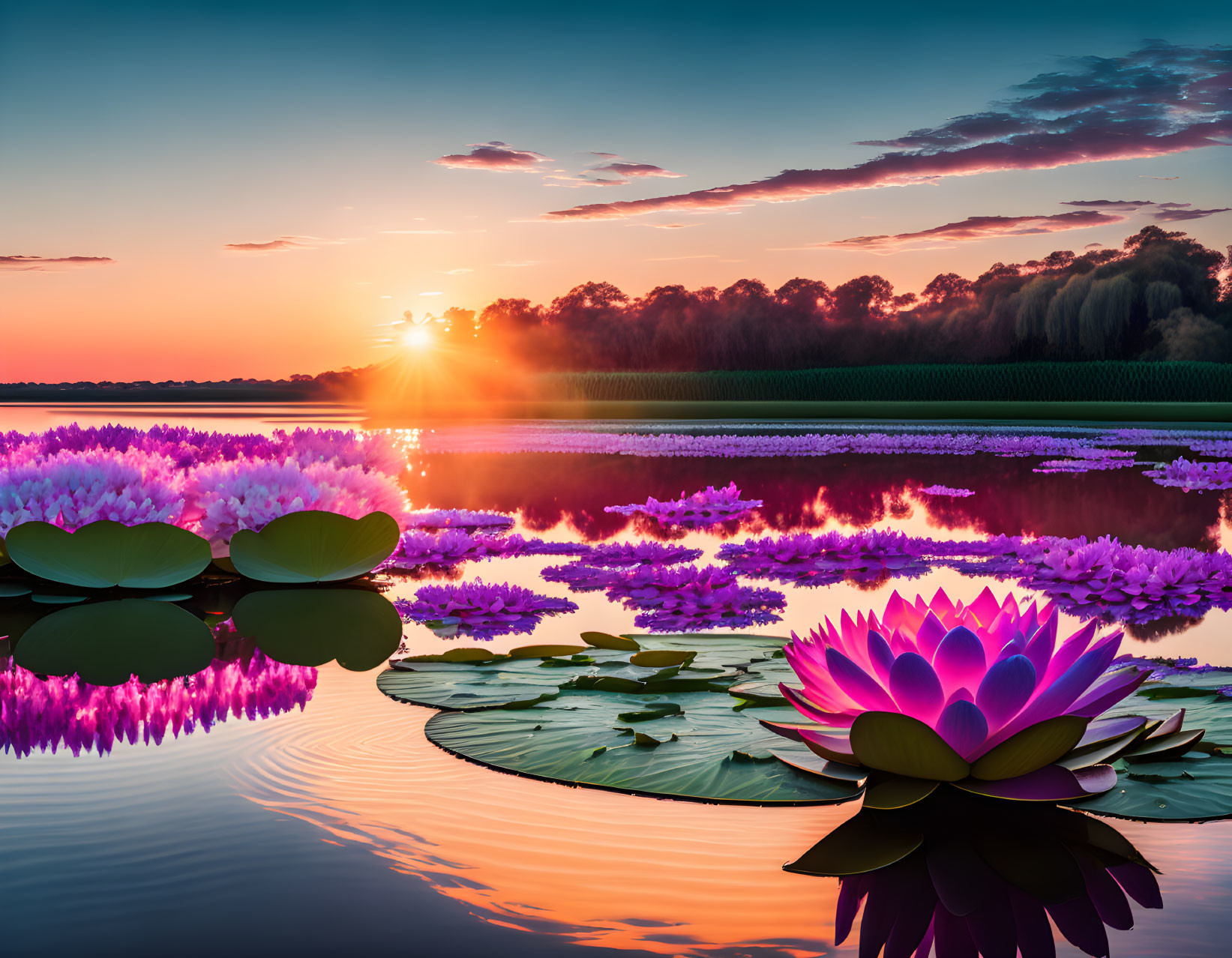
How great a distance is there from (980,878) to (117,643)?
1.71 meters

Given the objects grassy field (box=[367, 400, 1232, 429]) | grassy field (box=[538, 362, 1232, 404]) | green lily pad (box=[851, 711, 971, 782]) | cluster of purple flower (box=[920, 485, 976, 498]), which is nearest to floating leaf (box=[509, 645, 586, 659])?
green lily pad (box=[851, 711, 971, 782])

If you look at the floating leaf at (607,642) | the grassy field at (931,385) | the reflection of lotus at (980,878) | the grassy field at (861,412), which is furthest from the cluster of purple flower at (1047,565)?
the grassy field at (931,385)

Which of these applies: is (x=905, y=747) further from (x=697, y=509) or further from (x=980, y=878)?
(x=697, y=509)

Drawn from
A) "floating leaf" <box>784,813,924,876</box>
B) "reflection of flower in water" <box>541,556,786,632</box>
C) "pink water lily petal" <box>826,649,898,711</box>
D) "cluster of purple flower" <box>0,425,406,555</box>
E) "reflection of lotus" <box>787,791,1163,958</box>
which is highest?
"cluster of purple flower" <box>0,425,406,555</box>

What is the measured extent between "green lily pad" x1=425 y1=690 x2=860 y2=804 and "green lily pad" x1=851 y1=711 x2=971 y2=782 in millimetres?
84

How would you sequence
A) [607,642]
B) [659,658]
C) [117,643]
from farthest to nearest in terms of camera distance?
[117,643] < [607,642] < [659,658]

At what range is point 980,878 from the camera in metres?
0.91

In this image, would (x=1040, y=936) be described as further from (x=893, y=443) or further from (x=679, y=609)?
(x=893, y=443)

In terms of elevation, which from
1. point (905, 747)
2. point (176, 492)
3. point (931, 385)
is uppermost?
point (931, 385)

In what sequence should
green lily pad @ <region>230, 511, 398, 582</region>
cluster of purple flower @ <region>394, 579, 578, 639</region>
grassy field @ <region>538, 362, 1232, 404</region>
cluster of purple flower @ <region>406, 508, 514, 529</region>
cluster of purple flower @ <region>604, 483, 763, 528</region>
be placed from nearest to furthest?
cluster of purple flower @ <region>394, 579, 578, 639</region>
green lily pad @ <region>230, 511, 398, 582</region>
cluster of purple flower @ <region>406, 508, 514, 529</region>
cluster of purple flower @ <region>604, 483, 763, 528</region>
grassy field @ <region>538, 362, 1232, 404</region>

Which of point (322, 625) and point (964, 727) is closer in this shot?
point (964, 727)

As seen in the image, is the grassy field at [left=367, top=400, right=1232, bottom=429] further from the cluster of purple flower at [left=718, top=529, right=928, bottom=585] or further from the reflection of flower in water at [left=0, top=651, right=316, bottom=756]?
the reflection of flower in water at [left=0, top=651, right=316, bottom=756]

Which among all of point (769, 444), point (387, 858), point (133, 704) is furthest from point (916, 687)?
point (769, 444)

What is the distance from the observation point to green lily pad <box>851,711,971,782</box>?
1.01 metres
